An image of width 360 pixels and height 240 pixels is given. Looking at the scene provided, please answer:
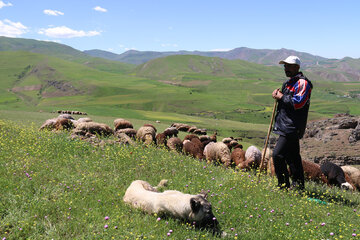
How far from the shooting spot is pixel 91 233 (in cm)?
518

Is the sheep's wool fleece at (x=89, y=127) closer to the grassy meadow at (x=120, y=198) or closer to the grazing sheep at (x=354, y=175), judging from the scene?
the grassy meadow at (x=120, y=198)

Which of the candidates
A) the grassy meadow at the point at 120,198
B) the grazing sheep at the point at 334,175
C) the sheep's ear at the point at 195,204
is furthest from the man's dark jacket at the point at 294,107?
the grazing sheep at the point at 334,175

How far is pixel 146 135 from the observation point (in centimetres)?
1440

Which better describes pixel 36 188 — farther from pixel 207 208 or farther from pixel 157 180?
pixel 207 208

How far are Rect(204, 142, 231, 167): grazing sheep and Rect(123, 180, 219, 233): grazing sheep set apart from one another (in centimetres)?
656

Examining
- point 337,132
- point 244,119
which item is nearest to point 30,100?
point 244,119

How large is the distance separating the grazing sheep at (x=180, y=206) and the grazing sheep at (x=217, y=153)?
656 cm

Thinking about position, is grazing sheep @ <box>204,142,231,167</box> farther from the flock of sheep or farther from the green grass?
the green grass

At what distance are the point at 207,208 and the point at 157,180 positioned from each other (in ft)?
10.6

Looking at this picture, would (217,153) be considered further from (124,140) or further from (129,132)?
(129,132)

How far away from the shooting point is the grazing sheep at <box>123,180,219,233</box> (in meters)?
5.57

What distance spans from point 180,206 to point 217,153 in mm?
7257

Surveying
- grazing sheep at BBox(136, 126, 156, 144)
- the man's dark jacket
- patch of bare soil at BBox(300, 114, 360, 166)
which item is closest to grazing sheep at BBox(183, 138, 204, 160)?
grazing sheep at BBox(136, 126, 156, 144)

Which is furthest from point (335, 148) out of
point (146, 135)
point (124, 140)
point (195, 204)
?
point (195, 204)
